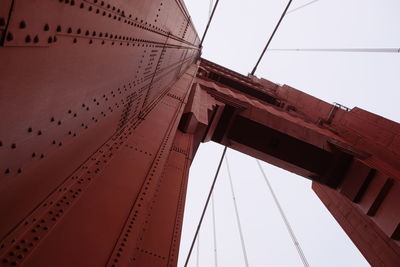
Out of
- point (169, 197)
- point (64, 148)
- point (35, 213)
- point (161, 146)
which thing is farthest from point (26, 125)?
point (161, 146)

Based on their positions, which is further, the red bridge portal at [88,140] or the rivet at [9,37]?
the red bridge portal at [88,140]

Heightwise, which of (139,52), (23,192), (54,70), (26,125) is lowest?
(23,192)

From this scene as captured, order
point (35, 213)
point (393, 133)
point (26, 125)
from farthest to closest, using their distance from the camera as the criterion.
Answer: point (393, 133) < point (35, 213) < point (26, 125)

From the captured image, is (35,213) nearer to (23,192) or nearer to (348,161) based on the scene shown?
(23,192)

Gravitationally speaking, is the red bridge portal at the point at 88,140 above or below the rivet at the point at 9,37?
below

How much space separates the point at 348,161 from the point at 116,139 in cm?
884

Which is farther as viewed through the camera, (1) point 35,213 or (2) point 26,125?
(1) point 35,213

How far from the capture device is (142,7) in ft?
10.3

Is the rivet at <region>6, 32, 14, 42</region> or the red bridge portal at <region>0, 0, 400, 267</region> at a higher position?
the rivet at <region>6, 32, 14, 42</region>

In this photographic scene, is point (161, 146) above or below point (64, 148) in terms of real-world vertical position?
below

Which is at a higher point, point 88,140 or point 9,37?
point 9,37

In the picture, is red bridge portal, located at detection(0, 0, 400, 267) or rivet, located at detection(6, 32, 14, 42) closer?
rivet, located at detection(6, 32, 14, 42)

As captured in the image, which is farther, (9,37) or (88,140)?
(88,140)

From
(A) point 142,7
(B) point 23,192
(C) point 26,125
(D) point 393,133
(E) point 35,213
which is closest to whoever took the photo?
(C) point 26,125
